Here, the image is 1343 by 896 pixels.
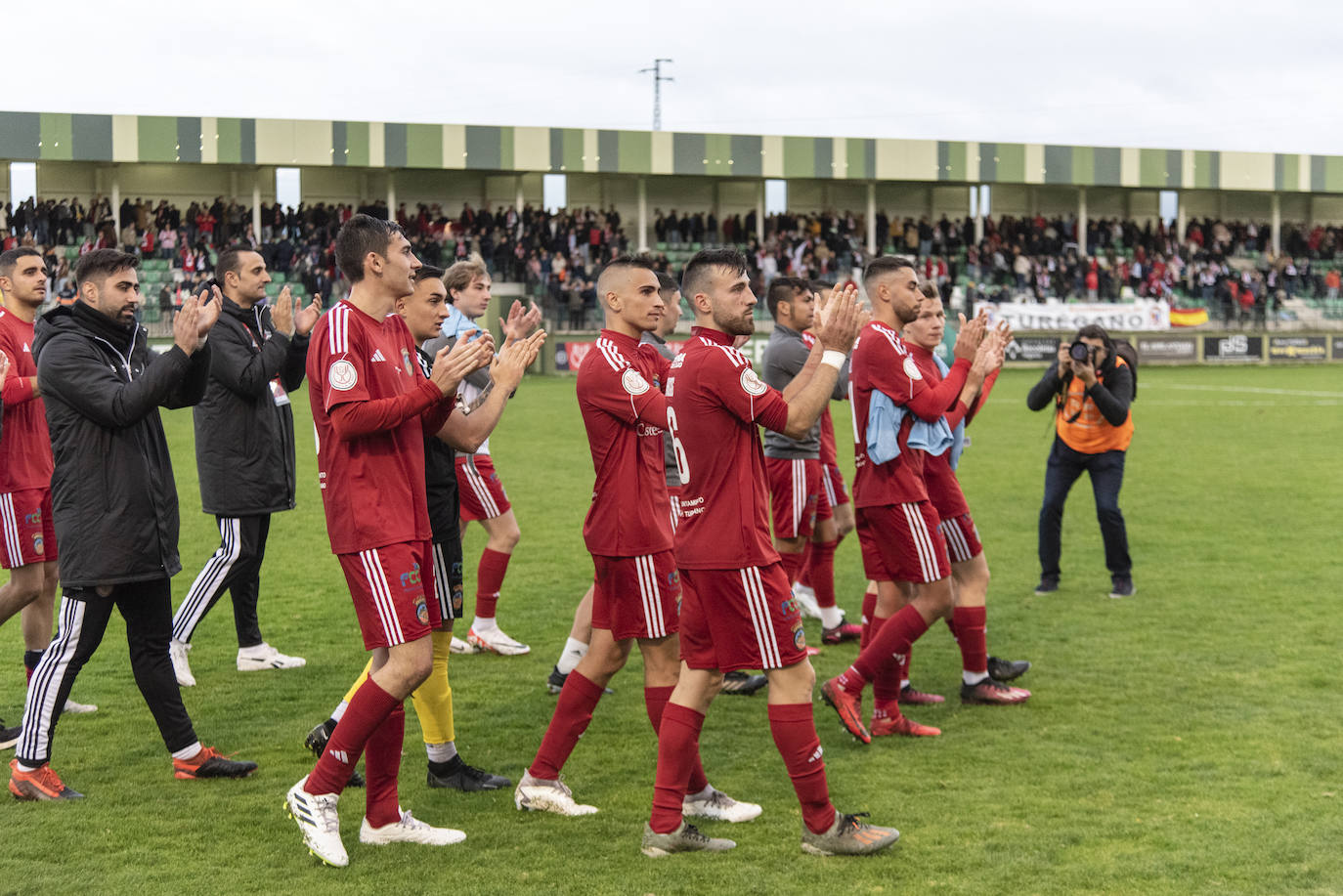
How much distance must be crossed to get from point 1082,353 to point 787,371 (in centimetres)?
245

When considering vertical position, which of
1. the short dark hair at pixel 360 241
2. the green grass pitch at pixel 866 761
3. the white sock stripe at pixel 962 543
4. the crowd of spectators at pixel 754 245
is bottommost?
the green grass pitch at pixel 866 761

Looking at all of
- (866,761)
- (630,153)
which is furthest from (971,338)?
(630,153)

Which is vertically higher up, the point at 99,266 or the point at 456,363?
the point at 99,266

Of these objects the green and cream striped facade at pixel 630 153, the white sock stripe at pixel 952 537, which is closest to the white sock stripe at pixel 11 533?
the white sock stripe at pixel 952 537

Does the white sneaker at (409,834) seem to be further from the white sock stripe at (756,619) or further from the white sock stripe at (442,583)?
the white sock stripe at (756,619)

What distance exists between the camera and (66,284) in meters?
31.7

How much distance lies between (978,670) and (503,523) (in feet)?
9.83

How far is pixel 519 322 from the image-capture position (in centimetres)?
550

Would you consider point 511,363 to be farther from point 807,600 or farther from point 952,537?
point 807,600

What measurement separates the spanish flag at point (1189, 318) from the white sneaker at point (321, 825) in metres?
38.6

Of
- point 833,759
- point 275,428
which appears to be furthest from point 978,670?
point 275,428

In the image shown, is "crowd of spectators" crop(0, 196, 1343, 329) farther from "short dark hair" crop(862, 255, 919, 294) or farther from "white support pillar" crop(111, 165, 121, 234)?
"short dark hair" crop(862, 255, 919, 294)

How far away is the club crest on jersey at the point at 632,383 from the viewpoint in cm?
519

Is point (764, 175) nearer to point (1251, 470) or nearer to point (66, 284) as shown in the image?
point (66, 284)
